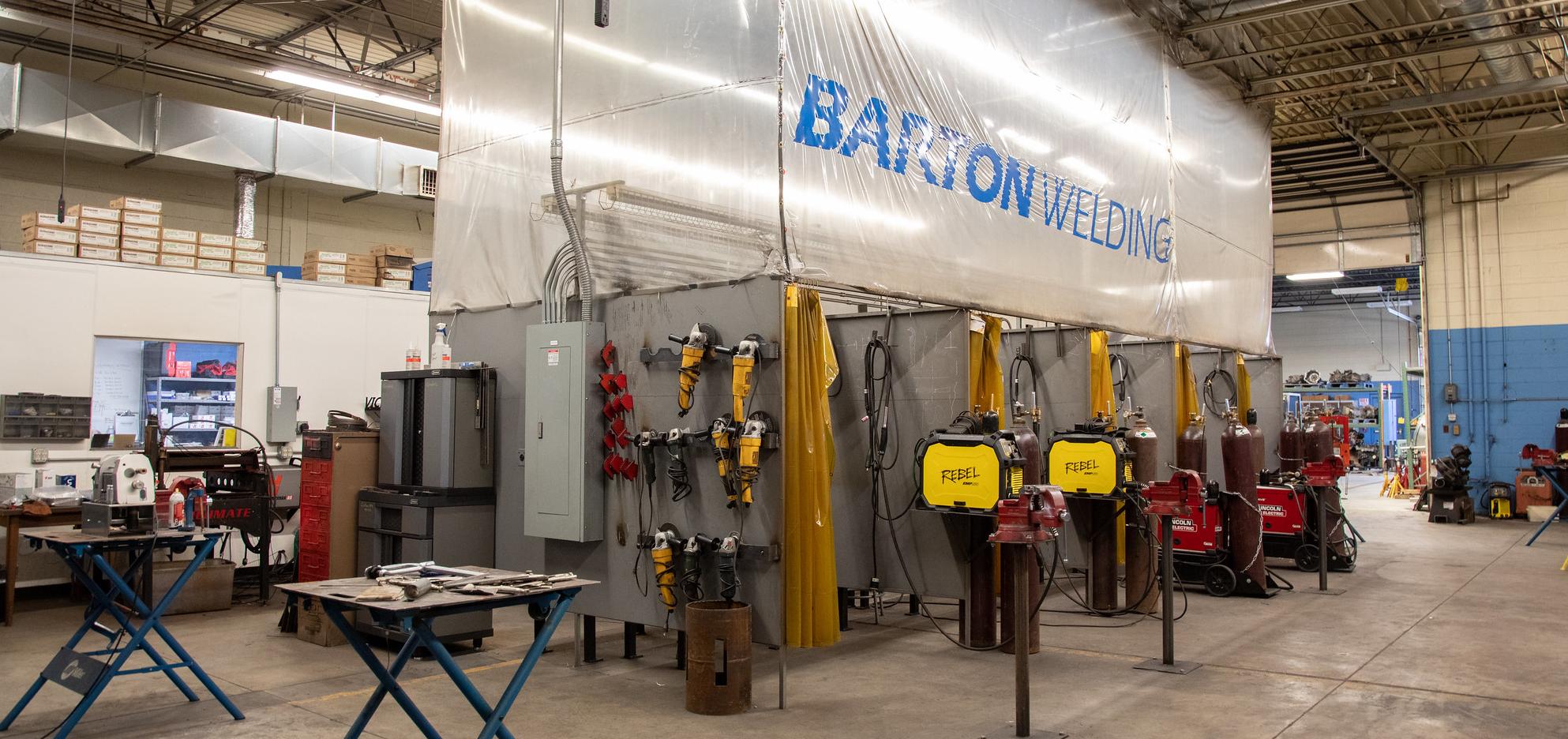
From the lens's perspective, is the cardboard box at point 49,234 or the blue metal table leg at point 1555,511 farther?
the blue metal table leg at point 1555,511

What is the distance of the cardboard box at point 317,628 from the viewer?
601 cm

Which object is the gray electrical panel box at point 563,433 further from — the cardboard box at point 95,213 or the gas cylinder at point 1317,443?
the gas cylinder at point 1317,443

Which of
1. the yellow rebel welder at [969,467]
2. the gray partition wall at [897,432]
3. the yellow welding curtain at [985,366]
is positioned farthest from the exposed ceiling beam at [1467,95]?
the yellow rebel welder at [969,467]

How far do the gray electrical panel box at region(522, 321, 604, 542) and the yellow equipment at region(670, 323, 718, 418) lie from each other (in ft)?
1.90

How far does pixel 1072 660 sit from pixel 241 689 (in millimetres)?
4218

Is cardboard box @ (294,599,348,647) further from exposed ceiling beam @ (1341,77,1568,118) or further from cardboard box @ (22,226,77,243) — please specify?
exposed ceiling beam @ (1341,77,1568,118)

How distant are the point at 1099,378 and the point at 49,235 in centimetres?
782

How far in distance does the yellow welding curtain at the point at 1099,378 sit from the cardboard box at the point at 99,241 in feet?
24.6

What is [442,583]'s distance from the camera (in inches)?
137

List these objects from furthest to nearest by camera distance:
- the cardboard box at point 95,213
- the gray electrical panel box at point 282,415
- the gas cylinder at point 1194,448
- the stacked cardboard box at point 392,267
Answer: the stacked cardboard box at point 392,267, the gray electrical panel box at point 282,415, the cardboard box at point 95,213, the gas cylinder at point 1194,448

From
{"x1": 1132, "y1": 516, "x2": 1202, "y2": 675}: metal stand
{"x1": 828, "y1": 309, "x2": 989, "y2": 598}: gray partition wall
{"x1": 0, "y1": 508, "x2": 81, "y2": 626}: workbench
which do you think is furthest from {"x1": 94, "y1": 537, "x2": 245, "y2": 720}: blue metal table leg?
{"x1": 1132, "y1": 516, "x2": 1202, "y2": 675}: metal stand

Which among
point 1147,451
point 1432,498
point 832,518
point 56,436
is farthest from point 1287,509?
point 56,436

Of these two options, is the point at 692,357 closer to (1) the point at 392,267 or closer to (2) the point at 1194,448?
(2) the point at 1194,448

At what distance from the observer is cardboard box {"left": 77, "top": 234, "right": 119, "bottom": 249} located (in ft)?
26.5
